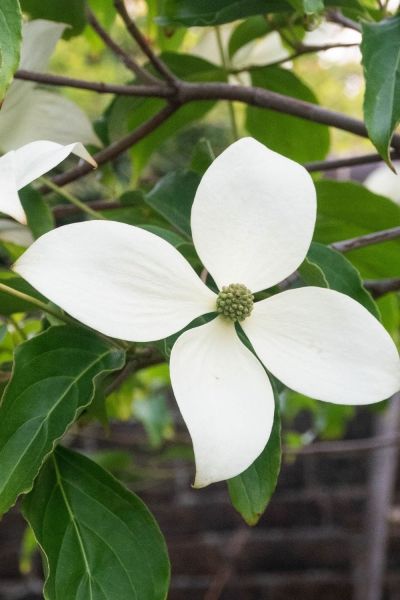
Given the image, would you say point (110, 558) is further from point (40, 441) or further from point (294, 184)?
point (294, 184)

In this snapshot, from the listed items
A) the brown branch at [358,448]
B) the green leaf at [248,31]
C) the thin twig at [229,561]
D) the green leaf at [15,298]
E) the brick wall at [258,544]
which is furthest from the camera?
the brick wall at [258,544]

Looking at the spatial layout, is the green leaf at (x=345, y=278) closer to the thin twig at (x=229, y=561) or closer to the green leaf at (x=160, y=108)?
the green leaf at (x=160, y=108)

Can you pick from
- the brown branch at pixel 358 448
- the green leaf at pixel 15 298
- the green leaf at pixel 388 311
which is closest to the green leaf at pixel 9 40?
the green leaf at pixel 15 298

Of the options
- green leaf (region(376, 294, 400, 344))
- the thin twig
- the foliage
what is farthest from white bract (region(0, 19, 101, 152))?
the thin twig

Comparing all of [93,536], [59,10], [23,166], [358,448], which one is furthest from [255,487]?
[358,448]

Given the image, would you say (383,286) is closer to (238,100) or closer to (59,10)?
(238,100)

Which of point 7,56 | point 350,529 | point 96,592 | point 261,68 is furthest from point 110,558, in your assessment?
point 350,529

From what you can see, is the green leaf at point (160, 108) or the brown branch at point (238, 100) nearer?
the brown branch at point (238, 100)
